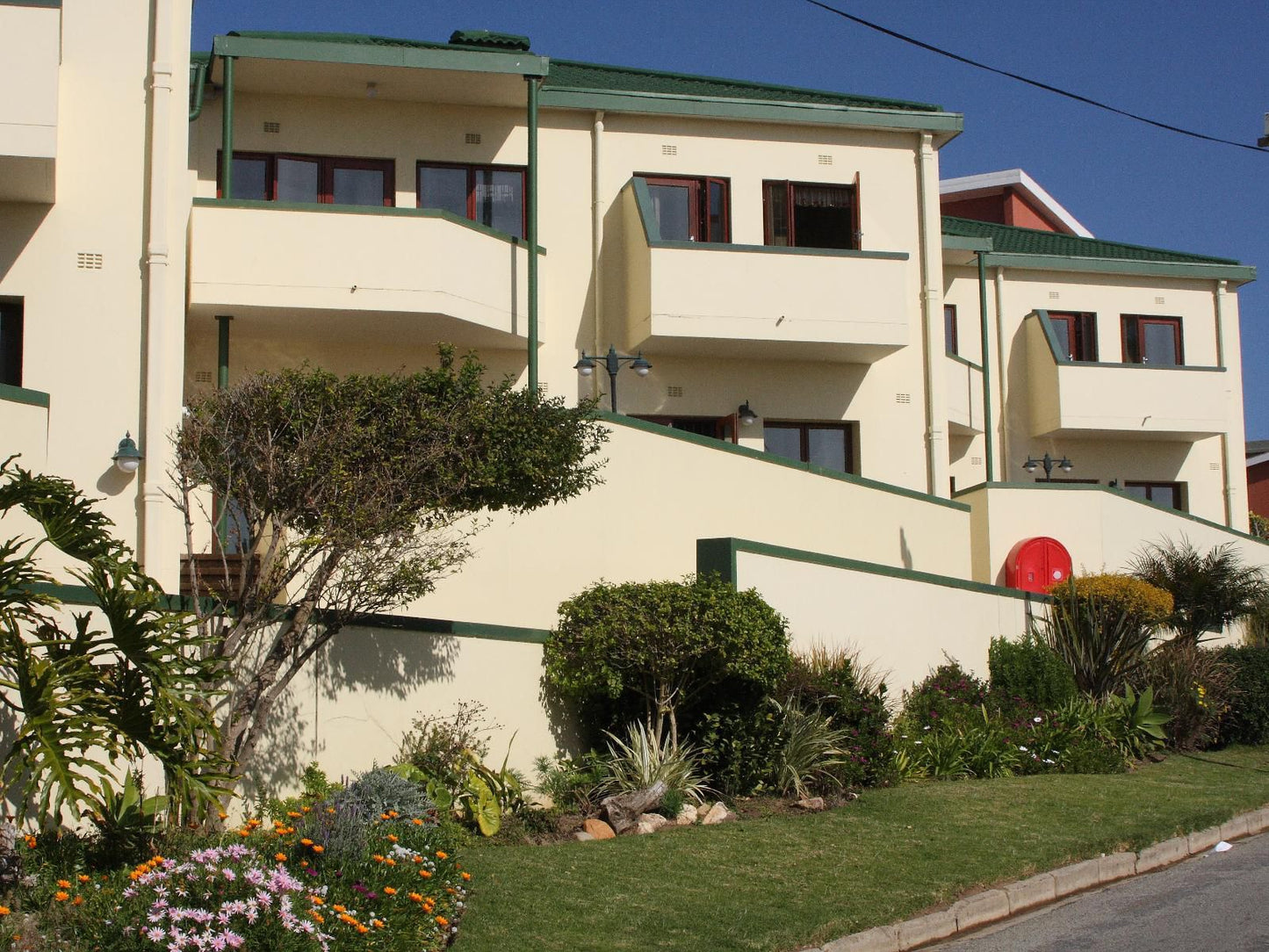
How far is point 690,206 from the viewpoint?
837 inches

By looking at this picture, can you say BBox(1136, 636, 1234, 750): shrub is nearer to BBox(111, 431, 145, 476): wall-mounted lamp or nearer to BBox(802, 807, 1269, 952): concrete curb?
BBox(802, 807, 1269, 952): concrete curb

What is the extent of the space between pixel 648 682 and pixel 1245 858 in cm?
533

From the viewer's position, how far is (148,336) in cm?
1344

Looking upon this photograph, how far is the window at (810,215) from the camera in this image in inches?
842

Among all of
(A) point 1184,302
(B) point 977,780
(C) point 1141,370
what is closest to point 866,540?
(B) point 977,780

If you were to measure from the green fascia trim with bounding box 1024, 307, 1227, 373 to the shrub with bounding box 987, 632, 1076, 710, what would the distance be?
326 inches

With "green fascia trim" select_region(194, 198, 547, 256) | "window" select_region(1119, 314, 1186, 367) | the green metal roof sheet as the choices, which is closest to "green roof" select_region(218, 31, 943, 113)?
the green metal roof sheet

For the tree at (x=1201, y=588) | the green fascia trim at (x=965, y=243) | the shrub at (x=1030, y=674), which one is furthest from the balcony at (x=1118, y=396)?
the shrub at (x=1030, y=674)

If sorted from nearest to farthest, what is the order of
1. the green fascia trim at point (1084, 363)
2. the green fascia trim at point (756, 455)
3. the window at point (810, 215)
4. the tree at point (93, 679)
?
the tree at point (93, 679) < the green fascia trim at point (756, 455) < the window at point (810, 215) < the green fascia trim at point (1084, 363)

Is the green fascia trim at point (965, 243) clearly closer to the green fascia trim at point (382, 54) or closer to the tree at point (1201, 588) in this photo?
the tree at point (1201, 588)

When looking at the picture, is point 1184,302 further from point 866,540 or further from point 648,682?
point 648,682

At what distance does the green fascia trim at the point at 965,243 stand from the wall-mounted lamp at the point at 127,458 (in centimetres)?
1582

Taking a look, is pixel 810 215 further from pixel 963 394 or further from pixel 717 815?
pixel 717 815

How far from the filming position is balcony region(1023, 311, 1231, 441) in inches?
1002
